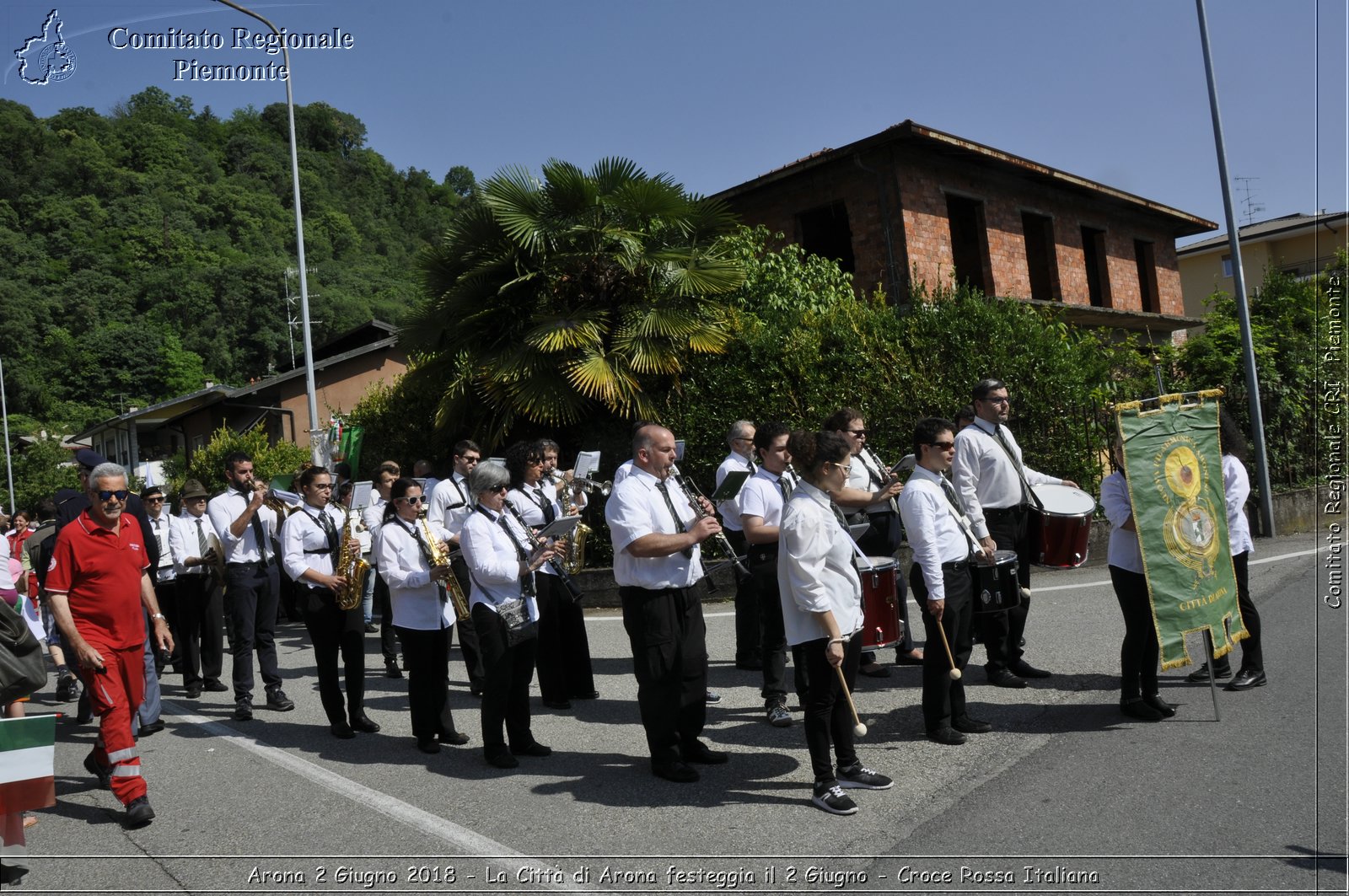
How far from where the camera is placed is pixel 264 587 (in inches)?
356

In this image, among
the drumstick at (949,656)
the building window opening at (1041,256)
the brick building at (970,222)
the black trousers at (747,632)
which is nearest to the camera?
the drumstick at (949,656)

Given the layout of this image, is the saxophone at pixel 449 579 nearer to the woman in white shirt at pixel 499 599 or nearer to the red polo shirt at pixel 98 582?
the woman in white shirt at pixel 499 599

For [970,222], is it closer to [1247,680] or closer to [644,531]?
[1247,680]

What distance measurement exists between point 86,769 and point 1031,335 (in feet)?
36.6

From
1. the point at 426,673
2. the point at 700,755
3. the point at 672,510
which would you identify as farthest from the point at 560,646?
the point at 672,510

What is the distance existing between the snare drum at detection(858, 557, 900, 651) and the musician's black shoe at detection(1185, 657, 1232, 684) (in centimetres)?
257

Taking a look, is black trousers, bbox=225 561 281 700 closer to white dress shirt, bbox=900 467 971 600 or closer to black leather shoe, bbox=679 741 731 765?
black leather shoe, bbox=679 741 731 765

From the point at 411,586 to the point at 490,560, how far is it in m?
0.83

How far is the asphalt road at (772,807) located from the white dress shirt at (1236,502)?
0.95 metres

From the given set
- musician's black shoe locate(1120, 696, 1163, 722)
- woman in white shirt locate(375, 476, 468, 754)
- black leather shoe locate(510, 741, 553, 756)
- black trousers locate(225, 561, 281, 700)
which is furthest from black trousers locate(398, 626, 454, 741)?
musician's black shoe locate(1120, 696, 1163, 722)

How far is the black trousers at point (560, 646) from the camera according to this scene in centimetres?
792

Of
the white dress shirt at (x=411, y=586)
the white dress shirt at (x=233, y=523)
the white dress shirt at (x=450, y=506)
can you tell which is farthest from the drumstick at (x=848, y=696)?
the white dress shirt at (x=233, y=523)

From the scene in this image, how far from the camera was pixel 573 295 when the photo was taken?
1445 cm

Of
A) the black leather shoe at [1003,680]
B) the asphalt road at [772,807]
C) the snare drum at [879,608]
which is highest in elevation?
the snare drum at [879,608]
